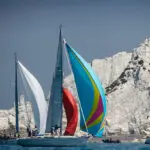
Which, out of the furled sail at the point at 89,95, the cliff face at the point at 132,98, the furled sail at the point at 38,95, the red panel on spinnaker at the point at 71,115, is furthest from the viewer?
the cliff face at the point at 132,98

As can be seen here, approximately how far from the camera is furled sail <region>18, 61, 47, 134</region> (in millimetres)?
80438

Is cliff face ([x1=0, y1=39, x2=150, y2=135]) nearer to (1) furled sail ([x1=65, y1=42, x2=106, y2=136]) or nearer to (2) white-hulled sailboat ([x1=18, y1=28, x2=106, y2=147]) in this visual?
(2) white-hulled sailboat ([x1=18, y1=28, x2=106, y2=147])

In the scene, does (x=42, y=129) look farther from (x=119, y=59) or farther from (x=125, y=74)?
(x=119, y=59)

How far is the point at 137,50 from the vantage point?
6412 inches

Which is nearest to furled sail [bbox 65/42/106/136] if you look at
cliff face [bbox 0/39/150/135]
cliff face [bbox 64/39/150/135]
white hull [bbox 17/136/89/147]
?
white hull [bbox 17/136/89/147]

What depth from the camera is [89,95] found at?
7225cm

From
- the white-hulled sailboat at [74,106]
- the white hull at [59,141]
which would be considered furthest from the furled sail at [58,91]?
the white hull at [59,141]

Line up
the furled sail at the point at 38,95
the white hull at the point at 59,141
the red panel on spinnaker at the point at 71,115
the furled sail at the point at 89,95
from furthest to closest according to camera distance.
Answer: the furled sail at the point at 38,95, the red panel on spinnaker at the point at 71,115, the white hull at the point at 59,141, the furled sail at the point at 89,95

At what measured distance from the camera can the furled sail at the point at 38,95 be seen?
3167 inches

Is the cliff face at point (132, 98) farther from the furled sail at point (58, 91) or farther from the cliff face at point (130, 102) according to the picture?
the furled sail at point (58, 91)

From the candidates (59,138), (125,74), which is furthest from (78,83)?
(125,74)

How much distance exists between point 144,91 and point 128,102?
4144 millimetres

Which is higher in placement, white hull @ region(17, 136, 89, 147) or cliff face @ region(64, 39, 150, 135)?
cliff face @ region(64, 39, 150, 135)

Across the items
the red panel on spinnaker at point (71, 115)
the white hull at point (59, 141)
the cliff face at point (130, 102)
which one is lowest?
the white hull at point (59, 141)
